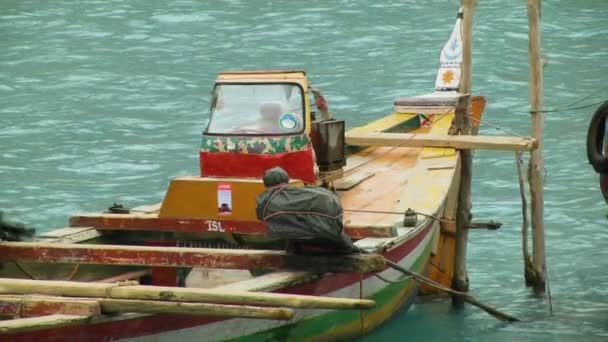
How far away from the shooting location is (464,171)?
15.8 metres

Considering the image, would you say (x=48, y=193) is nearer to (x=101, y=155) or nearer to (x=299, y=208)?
(x=101, y=155)

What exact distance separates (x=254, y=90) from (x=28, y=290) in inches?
155

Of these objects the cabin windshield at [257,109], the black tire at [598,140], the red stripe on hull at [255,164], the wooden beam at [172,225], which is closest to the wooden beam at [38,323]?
the wooden beam at [172,225]

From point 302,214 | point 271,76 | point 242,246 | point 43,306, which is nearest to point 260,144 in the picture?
point 271,76

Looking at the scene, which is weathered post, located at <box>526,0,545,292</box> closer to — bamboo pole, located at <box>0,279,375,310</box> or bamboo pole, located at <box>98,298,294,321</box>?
bamboo pole, located at <box>0,279,375,310</box>

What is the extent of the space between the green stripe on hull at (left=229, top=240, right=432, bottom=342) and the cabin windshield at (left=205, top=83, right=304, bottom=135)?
5.41 ft

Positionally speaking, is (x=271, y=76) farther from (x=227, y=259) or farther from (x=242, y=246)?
(x=227, y=259)

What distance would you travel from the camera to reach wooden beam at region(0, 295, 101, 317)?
31.6 ft

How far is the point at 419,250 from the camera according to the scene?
13.5m

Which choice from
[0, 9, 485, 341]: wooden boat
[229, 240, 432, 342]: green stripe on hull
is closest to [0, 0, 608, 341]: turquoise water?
[229, 240, 432, 342]: green stripe on hull

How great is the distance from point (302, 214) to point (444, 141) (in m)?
5.10

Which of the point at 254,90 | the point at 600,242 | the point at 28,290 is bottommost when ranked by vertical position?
the point at 600,242

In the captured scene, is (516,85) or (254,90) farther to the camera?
(516,85)

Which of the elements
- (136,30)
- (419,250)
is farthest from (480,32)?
(419,250)
